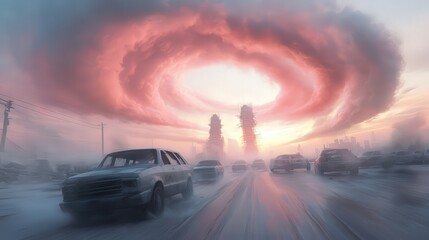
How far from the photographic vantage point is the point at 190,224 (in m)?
8.38

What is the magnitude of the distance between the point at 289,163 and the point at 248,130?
109566 mm

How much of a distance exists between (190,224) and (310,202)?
14.9 feet

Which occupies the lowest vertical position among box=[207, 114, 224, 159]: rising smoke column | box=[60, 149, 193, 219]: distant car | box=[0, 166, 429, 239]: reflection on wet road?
box=[0, 166, 429, 239]: reflection on wet road

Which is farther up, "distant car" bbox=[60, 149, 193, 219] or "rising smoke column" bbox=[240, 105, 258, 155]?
"rising smoke column" bbox=[240, 105, 258, 155]

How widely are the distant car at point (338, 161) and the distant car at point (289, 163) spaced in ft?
31.8

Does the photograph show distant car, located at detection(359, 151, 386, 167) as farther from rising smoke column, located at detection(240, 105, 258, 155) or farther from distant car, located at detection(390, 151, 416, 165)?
rising smoke column, located at detection(240, 105, 258, 155)

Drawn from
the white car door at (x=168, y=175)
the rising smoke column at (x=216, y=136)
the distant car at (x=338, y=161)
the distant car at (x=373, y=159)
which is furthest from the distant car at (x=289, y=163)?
the rising smoke column at (x=216, y=136)

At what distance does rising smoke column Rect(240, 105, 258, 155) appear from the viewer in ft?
479

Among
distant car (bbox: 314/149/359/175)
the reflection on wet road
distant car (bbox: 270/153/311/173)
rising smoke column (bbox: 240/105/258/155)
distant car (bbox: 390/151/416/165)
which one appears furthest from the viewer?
rising smoke column (bbox: 240/105/258/155)

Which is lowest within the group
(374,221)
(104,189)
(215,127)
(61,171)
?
(374,221)

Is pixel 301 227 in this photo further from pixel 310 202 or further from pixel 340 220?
pixel 310 202

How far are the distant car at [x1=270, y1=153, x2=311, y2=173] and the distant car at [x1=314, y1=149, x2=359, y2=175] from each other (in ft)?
31.8

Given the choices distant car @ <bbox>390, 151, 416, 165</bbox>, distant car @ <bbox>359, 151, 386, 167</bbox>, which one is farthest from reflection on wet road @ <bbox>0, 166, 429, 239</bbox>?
distant car @ <bbox>390, 151, 416, 165</bbox>

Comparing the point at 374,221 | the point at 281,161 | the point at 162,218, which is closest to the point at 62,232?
the point at 162,218
